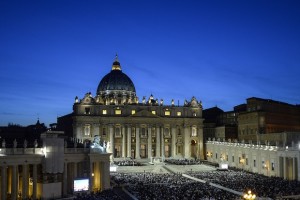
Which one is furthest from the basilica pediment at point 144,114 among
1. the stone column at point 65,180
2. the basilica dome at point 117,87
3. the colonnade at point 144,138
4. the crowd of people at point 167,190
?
the stone column at point 65,180

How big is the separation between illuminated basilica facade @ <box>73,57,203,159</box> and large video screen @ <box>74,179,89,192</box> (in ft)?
187

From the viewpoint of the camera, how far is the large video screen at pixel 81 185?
4919 centimetres

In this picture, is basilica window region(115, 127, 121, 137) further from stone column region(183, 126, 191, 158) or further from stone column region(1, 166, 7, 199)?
stone column region(1, 166, 7, 199)

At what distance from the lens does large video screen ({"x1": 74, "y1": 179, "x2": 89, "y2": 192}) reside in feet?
161

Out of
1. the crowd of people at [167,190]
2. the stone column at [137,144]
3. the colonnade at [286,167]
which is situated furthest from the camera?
the stone column at [137,144]

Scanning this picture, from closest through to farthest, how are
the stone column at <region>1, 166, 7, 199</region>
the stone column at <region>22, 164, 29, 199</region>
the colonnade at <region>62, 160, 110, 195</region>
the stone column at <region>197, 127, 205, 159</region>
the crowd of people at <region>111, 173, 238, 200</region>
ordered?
the stone column at <region>1, 166, 7, 199</region> < the crowd of people at <region>111, 173, 238, 200</region> < the stone column at <region>22, 164, 29, 199</region> < the colonnade at <region>62, 160, 110, 195</region> < the stone column at <region>197, 127, 205, 159</region>

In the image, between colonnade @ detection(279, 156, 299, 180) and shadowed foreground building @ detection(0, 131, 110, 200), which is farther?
colonnade @ detection(279, 156, 299, 180)

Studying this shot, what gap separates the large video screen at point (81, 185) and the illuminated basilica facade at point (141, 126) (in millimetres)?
56854

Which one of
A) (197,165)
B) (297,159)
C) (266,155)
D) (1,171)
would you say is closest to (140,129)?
(197,165)

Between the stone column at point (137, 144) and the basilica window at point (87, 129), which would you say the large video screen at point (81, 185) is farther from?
the stone column at point (137, 144)

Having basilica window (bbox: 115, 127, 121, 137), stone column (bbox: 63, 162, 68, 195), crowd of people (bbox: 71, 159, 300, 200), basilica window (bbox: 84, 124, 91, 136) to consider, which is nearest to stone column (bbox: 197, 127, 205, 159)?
basilica window (bbox: 115, 127, 121, 137)

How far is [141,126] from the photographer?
11425 cm

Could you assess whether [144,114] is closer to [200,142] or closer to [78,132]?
[200,142]

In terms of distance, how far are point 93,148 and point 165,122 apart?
63504 mm
